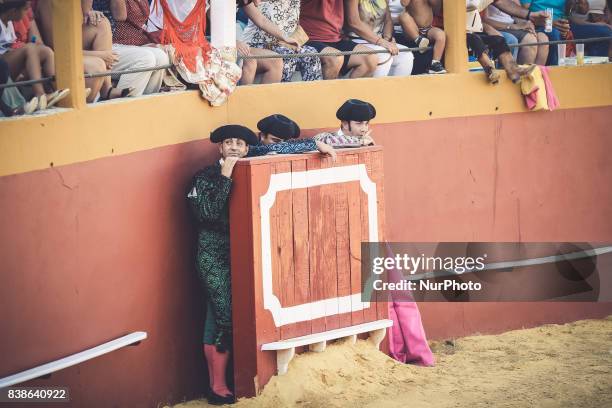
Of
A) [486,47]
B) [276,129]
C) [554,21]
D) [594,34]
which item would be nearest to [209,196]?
[276,129]

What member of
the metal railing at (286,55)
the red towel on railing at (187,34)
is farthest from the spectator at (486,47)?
the red towel on railing at (187,34)

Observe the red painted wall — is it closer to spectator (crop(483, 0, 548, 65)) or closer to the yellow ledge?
the yellow ledge

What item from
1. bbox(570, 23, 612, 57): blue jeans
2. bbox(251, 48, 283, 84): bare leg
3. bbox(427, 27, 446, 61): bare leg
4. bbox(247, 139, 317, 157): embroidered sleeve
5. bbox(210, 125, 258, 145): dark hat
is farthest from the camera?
bbox(570, 23, 612, 57): blue jeans

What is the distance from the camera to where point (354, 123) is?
847 cm

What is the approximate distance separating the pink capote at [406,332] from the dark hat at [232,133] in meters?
1.43

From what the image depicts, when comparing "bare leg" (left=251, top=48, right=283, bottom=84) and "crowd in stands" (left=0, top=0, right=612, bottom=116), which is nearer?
"crowd in stands" (left=0, top=0, right=612, bottom=116)

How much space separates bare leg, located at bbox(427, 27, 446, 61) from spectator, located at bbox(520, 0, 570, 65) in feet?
5.30

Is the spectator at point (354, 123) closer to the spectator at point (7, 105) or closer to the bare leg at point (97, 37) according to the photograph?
the bare leg at point (97, 37)

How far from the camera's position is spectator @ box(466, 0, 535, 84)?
9.73 m

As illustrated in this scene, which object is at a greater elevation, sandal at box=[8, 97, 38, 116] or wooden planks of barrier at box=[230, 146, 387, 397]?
sandal at box=[8, 97, 38, 116]

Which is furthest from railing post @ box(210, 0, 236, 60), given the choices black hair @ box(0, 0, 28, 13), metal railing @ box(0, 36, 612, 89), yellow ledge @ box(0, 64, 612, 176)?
black hair @ box(0, 0, 28, 13)

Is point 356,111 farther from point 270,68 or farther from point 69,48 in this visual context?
point 69,48

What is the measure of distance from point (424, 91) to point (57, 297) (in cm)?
358

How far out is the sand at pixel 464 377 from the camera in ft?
25.5
